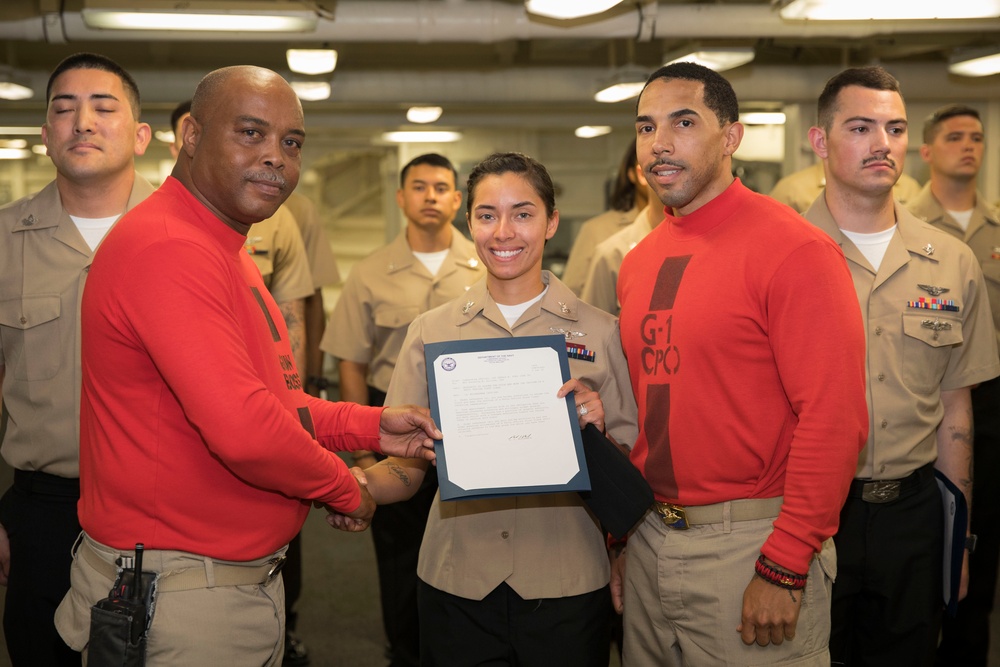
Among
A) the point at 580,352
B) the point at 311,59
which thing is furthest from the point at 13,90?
the point at 580,352

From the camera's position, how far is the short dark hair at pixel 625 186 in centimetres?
494

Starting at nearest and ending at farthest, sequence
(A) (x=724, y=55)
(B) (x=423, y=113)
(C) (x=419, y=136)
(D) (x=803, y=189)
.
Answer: (D) (x=803, y=189), (A) (x=724, y=55), (B) (x=423, y=113), (C) (x=419, y=136)

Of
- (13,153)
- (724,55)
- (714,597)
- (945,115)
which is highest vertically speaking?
(13,153)

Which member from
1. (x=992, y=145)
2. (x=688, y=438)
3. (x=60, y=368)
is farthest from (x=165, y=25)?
(x=992, y=145)

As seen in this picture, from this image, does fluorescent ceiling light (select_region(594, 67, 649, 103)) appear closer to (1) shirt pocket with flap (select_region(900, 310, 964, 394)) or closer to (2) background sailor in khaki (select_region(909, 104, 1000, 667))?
(2) background sailor in khaki (select_region(909, 104, 1000, 667))

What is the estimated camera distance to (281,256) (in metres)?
4.22

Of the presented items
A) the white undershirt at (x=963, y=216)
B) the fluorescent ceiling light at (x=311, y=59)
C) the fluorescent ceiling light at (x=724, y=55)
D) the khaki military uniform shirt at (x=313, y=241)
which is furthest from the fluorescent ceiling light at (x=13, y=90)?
the white undershirt at (x=963, y=216)

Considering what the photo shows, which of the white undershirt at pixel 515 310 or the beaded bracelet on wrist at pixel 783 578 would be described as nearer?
the beaded bracelet on wrist at pixel 783 578

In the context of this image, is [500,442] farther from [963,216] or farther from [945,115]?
[945,115]

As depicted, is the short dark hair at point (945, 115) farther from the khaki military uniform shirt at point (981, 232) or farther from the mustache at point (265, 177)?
the mustache at point (265, 177)

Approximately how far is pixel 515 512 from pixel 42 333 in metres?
1.55

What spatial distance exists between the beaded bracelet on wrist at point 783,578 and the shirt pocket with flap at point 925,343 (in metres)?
1.00

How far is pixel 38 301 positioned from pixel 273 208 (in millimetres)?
1129

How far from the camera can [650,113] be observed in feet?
7.36
